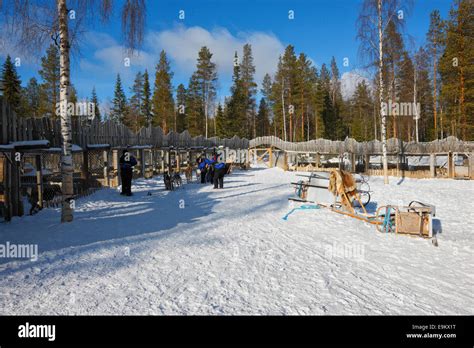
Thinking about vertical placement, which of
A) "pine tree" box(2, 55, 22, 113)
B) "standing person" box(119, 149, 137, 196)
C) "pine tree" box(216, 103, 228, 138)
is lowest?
"standing person" box(119, 149, 137, 196)

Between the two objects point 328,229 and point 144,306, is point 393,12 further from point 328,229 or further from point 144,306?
point 144,306

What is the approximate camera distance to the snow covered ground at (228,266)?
142 inches

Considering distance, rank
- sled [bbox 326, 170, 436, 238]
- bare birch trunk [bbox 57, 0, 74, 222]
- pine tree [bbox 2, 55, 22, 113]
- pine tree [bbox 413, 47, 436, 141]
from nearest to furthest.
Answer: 1. bare birch trunk [bbox 57, 0, 74, 222]
2. sled [bbox 326, 170, 436, 238]
3. pine tree [bbox 413, 47, 436, 141]
4. pine tree [bbox 2, 55, 22, 113]

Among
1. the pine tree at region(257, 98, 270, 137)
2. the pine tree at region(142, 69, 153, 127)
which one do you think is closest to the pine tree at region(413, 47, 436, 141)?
the pine tree at region(257, 98, 270, 137)

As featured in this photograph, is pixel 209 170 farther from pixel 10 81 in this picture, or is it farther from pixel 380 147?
pixel 10 81

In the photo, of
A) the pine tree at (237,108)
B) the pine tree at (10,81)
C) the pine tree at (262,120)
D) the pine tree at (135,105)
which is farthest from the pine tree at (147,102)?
the pine tree at (262,120)

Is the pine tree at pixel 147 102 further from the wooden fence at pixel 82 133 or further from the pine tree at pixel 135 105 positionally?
the wooden fence at pixel 82 133

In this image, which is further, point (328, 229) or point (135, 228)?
point (328, 229)

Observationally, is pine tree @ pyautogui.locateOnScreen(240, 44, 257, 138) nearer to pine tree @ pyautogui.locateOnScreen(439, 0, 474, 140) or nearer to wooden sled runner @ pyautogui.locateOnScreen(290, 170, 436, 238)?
pine tree @ pyautogui.locateOnScreen(439, 0, 474, 140)

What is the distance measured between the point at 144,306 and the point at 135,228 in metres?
4.01

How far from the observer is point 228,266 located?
489 centimetres

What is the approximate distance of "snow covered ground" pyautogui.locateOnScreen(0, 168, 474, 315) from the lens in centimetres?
361

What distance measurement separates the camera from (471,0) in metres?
25.2
